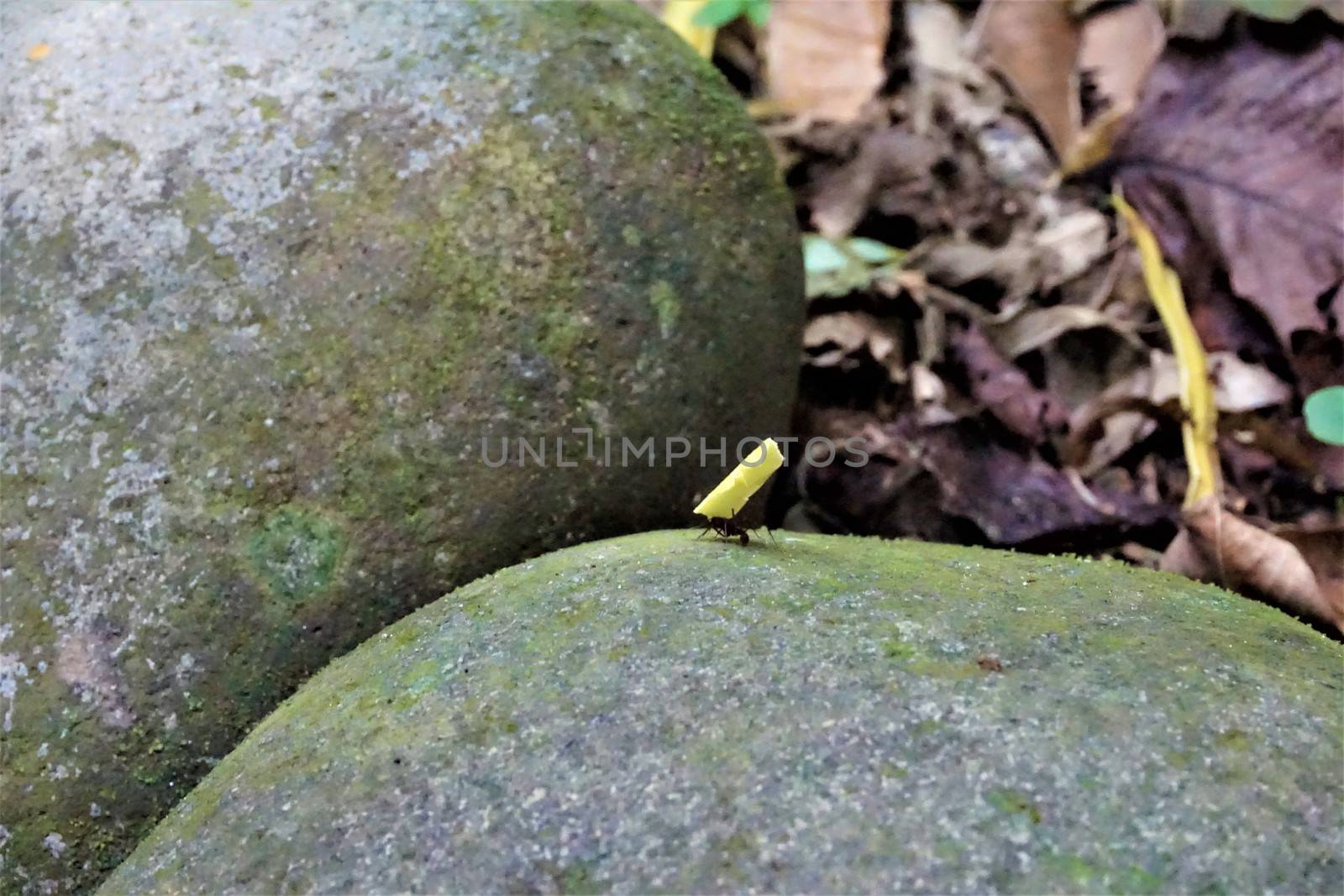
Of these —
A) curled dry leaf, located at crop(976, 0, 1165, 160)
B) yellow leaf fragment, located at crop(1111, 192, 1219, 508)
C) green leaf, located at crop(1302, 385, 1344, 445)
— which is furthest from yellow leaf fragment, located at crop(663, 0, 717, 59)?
green leaf, located at crop(1302, 385, 1344, 445)

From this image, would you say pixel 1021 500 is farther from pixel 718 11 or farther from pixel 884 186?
pixel 718 11

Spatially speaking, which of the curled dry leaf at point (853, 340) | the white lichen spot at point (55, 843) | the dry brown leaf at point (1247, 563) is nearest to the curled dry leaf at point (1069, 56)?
the curled dry leaf at point (853, 340)

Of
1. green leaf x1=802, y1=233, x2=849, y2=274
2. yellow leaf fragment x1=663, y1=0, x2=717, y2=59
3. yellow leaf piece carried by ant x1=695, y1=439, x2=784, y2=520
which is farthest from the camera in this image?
yellow leaf fragment x1=663, y1=0, x2=717, y2=59

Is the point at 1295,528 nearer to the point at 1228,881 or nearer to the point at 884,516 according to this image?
the point at 884,516

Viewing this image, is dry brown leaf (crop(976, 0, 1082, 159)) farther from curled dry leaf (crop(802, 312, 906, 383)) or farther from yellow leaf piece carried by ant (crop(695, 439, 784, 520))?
yellow leaf piece carried by ant (crop(695, 439, 784, 520))

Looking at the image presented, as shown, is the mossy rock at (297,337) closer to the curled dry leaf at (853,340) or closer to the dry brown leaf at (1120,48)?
the curled dry leaf at (853,340)

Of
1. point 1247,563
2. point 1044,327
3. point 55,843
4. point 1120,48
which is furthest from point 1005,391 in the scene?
point 55,843

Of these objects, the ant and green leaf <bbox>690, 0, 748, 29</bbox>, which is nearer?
the ant

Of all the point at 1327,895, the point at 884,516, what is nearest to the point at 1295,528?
the point at 884,516
